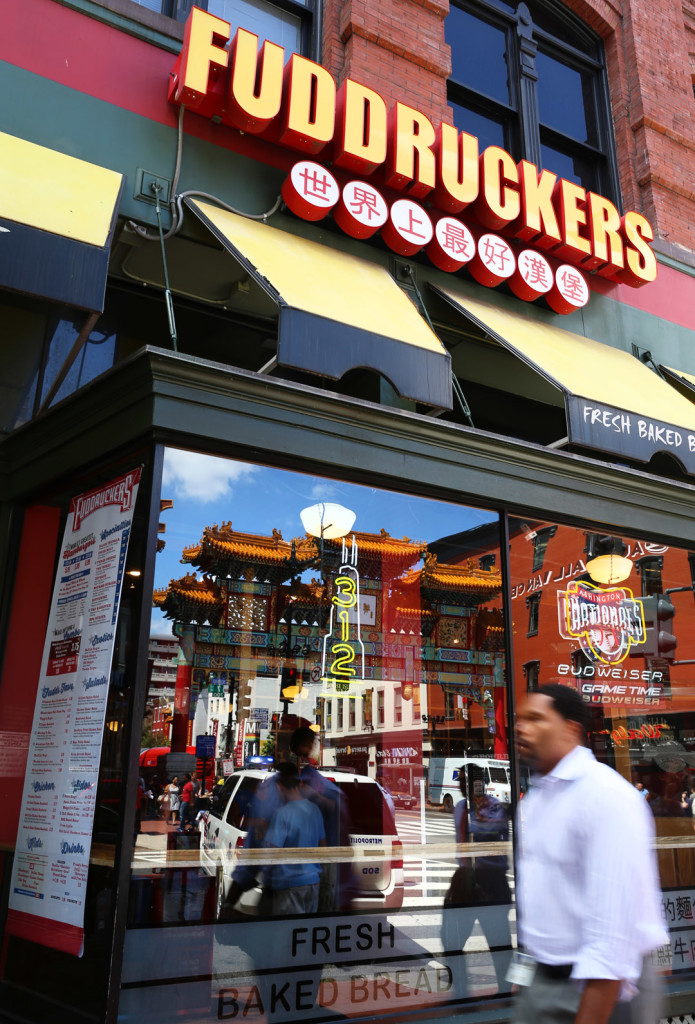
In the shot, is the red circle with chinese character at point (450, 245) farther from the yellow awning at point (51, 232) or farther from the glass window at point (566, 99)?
the glass window at point (566, 99)

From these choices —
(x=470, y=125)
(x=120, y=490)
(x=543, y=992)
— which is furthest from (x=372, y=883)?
(x=470, y=125)

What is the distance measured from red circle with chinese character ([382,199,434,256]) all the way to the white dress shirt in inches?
209

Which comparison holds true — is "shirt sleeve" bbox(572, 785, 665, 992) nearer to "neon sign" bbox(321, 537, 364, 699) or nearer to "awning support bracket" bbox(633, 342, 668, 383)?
"awning support bracket" bbox(633, 342, 668, 383)

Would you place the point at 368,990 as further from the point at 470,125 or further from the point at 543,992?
the point at 470,125

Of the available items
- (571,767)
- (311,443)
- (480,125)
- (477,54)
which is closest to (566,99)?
(477,54)

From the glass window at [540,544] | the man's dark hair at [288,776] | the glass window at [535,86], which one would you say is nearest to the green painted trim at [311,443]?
the glass window at [540,544]

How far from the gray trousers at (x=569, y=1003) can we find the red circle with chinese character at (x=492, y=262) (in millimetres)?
6065

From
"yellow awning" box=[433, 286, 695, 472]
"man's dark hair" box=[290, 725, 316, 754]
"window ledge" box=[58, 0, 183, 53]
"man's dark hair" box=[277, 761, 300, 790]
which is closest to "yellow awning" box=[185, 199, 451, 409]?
"yellow awning" box=[433, 286, 695, 472]

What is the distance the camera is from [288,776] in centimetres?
836

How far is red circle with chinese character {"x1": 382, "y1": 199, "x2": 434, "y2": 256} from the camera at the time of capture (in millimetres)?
6930

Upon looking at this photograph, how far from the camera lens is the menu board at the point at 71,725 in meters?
4.57

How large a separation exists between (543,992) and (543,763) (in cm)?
68

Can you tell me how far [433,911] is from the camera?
5.59 metres

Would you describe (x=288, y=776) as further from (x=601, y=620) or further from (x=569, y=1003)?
(x=569, y=1003)
